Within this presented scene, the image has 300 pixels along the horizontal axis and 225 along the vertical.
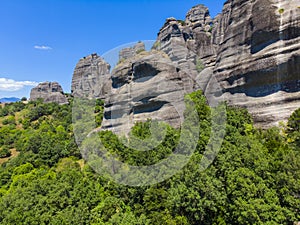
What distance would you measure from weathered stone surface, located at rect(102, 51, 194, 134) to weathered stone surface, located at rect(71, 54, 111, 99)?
9.63 metres

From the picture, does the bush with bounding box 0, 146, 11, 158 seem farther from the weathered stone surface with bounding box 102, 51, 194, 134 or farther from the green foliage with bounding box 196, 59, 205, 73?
the green foliage with bounding box 196, 59, 205, 73

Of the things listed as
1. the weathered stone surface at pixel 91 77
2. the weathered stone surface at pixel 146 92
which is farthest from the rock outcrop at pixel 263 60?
the weathered stone surface at pixel 91 77

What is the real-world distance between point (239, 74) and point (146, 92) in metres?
9.73

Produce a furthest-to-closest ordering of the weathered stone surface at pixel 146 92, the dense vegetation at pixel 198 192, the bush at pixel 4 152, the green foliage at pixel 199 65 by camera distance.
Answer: the bush at pixel 4 152 → the green foliage at pixel 199 65 → the weathered stone surface at pixel 146 92 → the dense vegetation at pixel 198 192

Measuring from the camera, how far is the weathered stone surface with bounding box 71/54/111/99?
45244 mm

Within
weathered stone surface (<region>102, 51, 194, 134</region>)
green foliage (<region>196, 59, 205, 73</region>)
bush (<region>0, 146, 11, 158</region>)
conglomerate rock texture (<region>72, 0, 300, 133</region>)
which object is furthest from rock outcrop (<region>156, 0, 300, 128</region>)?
bush (<region>0, 146, 11, 158</region>)

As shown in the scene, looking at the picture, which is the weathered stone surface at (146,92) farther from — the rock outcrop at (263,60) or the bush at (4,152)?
the bush at (4,152)

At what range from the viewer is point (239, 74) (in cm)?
2097

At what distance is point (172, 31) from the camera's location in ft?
120

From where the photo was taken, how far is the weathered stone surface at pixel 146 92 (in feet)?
74.2

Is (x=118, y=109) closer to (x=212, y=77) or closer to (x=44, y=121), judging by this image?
(x=212, y=77)

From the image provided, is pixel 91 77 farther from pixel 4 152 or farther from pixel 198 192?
pixel 198 192

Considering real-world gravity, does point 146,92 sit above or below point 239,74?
below

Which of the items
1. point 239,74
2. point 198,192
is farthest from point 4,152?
point 239,74
